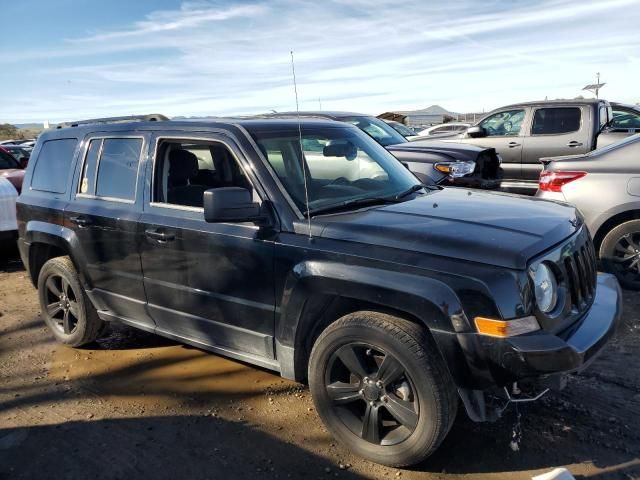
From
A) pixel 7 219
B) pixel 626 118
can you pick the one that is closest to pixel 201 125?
pixel 7 219

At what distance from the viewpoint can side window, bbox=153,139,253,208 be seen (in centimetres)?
395

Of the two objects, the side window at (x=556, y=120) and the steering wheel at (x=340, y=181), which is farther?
the side window at (x=556, y=120)

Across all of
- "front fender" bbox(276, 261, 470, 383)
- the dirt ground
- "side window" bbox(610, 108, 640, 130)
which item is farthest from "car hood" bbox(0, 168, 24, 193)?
"side window" bbox(610, 108, 640, 130)

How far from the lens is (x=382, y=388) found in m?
3.08

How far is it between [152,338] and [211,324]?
166 centimetres

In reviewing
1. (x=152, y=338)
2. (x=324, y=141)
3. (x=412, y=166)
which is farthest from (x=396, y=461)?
(x=412, y=166)

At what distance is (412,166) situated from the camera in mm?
7527

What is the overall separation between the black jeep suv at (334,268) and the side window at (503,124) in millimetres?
6072

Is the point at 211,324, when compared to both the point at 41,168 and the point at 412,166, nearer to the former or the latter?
the point at 41,168

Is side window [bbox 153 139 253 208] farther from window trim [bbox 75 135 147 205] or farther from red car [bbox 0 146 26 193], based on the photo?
red car [bbox 0 146 26 193]

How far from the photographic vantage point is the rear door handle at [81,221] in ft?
14.5

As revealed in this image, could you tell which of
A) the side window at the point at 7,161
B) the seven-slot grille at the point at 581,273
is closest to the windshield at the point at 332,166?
the seven-slot grille at the point at 581,273

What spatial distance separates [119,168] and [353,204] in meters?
1.91

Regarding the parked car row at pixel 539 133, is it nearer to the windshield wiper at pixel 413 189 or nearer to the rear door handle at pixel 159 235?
the windshield wiper at pixel 413 189
